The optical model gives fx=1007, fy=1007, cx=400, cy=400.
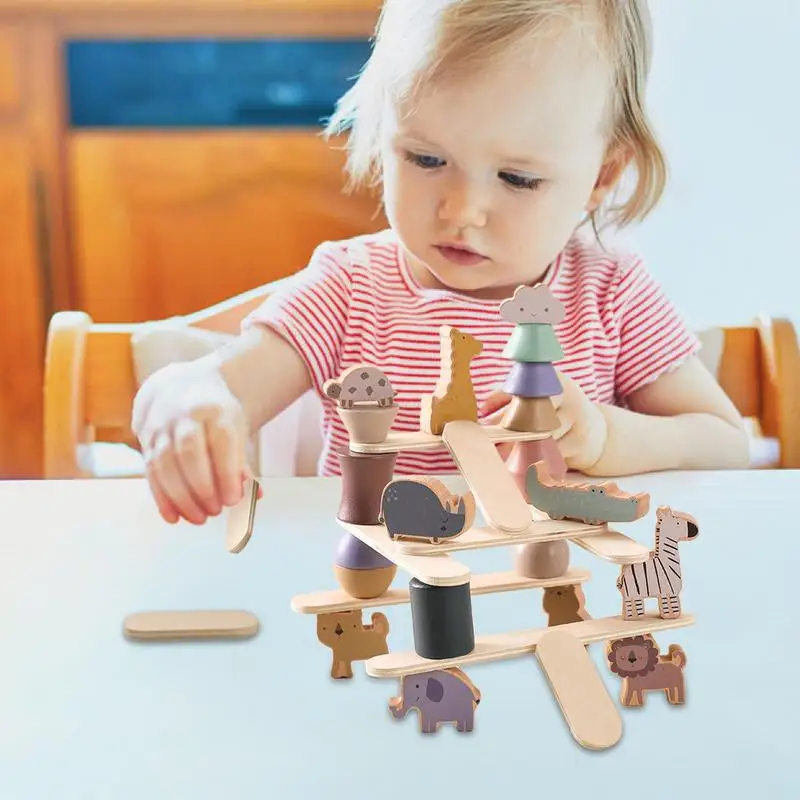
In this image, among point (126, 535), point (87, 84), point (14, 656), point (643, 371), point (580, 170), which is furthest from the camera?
point (87, 84)

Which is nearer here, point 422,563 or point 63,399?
point 422,563

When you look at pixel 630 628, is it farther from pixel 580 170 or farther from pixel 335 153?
pixel 335 153

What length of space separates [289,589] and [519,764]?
0.21 meters

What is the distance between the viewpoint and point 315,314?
0.87 metres

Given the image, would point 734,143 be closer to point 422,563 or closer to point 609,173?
point 609,173

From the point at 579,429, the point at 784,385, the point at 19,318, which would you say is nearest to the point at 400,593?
the point at 579,429

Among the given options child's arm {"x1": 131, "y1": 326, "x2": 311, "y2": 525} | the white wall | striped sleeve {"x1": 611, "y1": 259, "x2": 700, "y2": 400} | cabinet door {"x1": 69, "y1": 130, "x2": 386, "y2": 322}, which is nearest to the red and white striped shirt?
striped sleeve {"x1": 611, "y1": 259, "x2": 700, "y2": 400}

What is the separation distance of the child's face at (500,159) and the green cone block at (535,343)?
301 millimetres

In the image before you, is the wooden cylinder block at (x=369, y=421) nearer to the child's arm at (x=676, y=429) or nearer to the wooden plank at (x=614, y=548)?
the wooden plank at (x=614, y=548)

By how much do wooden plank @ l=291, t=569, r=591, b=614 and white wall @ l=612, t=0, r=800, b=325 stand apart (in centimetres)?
109

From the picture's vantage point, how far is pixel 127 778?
0.35m

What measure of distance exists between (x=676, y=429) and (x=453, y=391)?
0.43 metres

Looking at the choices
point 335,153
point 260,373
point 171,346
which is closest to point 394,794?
point 260,373

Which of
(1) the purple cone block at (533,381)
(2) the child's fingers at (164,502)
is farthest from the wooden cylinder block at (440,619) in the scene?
(2) the child's fingers at (164,502)
